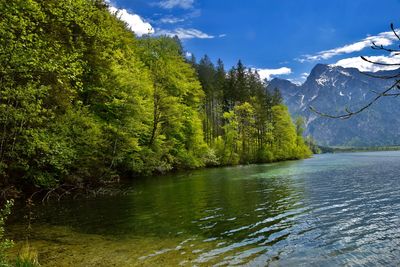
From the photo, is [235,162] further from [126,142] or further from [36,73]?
[36,73]

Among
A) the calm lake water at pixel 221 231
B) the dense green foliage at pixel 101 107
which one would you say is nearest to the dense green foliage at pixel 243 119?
the dense green foliage at pixel 101 107

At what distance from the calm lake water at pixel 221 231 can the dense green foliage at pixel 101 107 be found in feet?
13.0

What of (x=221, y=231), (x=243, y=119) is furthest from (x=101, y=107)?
(x=243, y=119)

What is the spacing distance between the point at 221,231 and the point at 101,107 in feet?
73.1

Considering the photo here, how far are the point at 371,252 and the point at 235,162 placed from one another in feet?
185

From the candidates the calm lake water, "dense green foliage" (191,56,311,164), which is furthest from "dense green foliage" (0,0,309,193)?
the calm lake water

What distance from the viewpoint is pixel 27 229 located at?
13617 millimetres

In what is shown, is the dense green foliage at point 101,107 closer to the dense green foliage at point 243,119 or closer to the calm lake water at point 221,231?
the dense green foliage at point 243,119

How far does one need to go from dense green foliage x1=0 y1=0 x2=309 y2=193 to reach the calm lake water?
395cm

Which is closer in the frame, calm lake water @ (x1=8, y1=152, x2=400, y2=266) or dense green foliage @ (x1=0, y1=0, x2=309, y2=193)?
calm lake water @ (x1=8, y1=152, x2=400, y2=266)

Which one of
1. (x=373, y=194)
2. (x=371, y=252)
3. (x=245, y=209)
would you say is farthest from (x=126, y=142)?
(x=371, y=252)

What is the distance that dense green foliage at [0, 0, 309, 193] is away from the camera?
14430 millimetres

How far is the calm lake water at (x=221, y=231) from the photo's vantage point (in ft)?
32.2

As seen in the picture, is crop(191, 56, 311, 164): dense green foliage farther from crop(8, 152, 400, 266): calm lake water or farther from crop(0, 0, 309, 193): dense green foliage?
crop(8, 152, 400, 266): calm lake water
